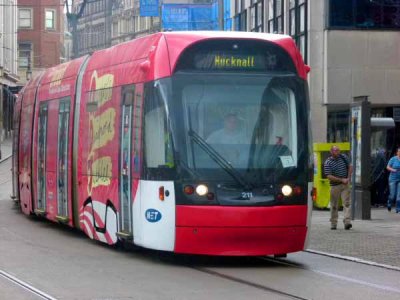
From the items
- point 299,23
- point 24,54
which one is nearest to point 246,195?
point 299,23

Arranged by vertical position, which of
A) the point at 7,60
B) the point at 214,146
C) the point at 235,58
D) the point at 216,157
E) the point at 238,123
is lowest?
the point at 216,157

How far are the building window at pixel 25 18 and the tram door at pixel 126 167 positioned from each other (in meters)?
71.4

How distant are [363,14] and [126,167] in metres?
20.0

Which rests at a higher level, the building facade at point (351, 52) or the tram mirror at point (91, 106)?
the building facade at point (351, 52)

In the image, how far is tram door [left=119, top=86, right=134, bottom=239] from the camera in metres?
12.9

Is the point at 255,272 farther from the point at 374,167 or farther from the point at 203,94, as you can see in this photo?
the point at 374,167

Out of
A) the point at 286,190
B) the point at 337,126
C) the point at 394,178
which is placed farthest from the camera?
the point at 337,126

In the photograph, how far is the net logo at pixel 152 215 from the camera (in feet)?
39.1

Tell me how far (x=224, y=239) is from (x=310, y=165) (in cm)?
169

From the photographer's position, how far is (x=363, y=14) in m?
31.1

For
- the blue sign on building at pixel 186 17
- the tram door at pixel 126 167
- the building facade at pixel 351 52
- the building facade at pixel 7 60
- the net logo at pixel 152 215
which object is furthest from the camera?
the building facade at pixel 7 60

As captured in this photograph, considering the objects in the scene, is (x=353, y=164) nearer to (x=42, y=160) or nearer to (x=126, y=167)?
(x=42, y=160)

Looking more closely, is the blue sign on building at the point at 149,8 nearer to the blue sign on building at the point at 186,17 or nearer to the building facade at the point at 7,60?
the blue sign on building at the point at 186,17

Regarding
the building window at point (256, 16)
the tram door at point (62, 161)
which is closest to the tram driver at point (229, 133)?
the tram door at point (62, 161)
